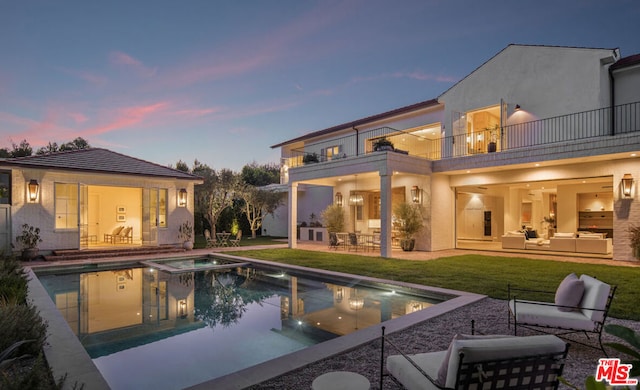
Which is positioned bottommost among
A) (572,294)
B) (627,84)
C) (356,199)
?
(572,294)

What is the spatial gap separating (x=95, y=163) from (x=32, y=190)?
7.69ft

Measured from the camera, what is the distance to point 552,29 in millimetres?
20797

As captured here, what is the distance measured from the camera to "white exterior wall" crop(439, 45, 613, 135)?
12.6m

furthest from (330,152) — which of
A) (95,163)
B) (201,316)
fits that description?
(201,316)

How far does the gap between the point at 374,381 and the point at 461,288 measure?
487 cm

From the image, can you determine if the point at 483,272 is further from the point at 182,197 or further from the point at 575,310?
the point at 182,197

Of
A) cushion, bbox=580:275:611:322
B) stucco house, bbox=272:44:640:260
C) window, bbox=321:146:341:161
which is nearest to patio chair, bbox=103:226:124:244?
stucco house, bbox=272:44:640:260

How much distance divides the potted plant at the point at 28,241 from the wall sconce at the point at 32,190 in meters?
0.90

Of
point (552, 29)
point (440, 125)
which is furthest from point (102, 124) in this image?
point (552, 29)

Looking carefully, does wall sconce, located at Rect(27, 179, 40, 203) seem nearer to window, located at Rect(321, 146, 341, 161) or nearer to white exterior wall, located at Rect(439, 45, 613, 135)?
window, located at Rect(321, 146, 341, 161)

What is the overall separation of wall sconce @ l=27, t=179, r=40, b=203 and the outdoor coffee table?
549 inches

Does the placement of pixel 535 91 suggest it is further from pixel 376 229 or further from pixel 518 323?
pixel 518 323

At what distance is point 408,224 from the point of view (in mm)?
14836

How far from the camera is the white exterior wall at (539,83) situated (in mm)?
12641
